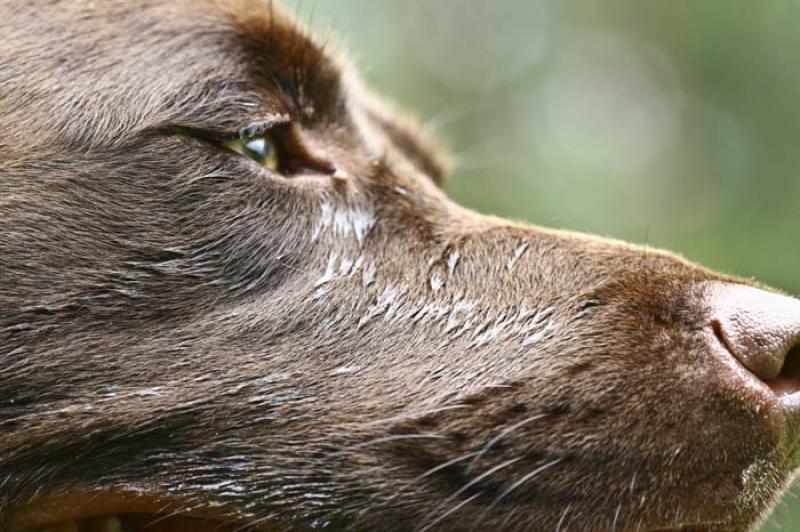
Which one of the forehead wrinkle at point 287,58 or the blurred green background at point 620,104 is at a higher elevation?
the blurred green background at point 620,104

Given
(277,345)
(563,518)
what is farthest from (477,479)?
Result: (277,345)

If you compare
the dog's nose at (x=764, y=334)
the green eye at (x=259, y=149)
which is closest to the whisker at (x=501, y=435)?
the dog's nose at (x=764, y=334)

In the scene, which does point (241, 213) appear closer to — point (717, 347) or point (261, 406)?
point (261, 406)

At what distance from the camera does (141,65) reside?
3346 millimetres

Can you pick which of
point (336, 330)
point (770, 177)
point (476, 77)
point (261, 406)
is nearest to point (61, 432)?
point (261, 406)

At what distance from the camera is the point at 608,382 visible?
9.87ft

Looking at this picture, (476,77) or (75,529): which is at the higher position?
(476,77)

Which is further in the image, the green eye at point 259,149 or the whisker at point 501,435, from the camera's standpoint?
the green eye at point 259,149

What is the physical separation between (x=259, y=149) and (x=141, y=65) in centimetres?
43

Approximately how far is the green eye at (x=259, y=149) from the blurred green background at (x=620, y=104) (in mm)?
7918

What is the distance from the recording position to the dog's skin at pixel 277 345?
9.57 ft

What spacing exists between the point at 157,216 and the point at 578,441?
1.33 m

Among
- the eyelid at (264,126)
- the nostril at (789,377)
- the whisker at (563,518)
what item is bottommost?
the whisker at (563,518)

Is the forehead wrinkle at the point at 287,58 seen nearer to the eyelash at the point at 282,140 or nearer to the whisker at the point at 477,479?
the eyelash at the point at 282,140
